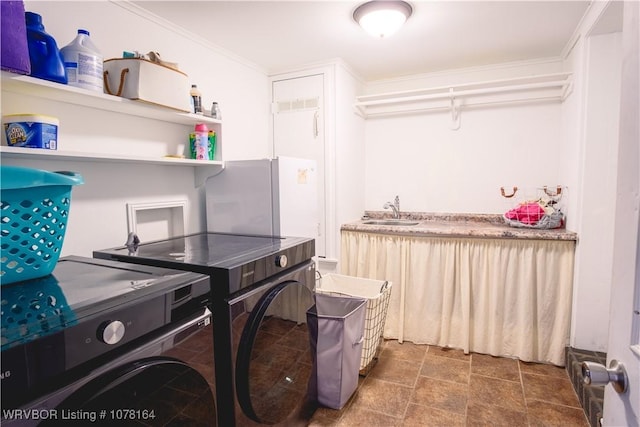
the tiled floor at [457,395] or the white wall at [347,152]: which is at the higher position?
the white wall at [347,152]

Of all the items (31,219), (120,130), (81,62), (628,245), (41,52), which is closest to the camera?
(628,245)

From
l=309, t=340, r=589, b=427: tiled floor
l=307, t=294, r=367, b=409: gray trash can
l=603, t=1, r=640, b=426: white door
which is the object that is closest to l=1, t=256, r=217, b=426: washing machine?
l=307, t=294, r=367, b=409: gray trash can

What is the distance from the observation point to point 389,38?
232cm

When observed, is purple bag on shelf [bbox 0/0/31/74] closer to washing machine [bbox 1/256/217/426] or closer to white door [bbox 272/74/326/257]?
washing machine [bbox 1/256/217/426]

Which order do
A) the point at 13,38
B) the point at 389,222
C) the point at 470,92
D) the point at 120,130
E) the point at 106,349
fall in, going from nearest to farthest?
the point at 106,349 < the point at 13,38 < the point at 120,130 < the point at 470,92 < the point at 389,222

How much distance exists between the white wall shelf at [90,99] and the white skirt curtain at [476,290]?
1.61 meters

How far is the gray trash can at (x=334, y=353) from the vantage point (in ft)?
6.08

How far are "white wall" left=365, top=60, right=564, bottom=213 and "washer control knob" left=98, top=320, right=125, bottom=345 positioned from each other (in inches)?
109

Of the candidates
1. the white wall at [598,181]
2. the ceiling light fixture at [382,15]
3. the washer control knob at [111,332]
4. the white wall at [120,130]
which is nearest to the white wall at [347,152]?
the ceiling light fixture at [382,15]

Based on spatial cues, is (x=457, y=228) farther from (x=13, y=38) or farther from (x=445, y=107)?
(x=13, y=38)

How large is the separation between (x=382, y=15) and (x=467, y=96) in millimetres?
1420

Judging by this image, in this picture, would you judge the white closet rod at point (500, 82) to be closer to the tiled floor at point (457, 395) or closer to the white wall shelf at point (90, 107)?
the white wall shelf at point (90, 107)

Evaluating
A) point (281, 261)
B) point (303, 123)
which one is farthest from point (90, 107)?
point (303, 123)

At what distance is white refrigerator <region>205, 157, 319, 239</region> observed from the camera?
203cm
